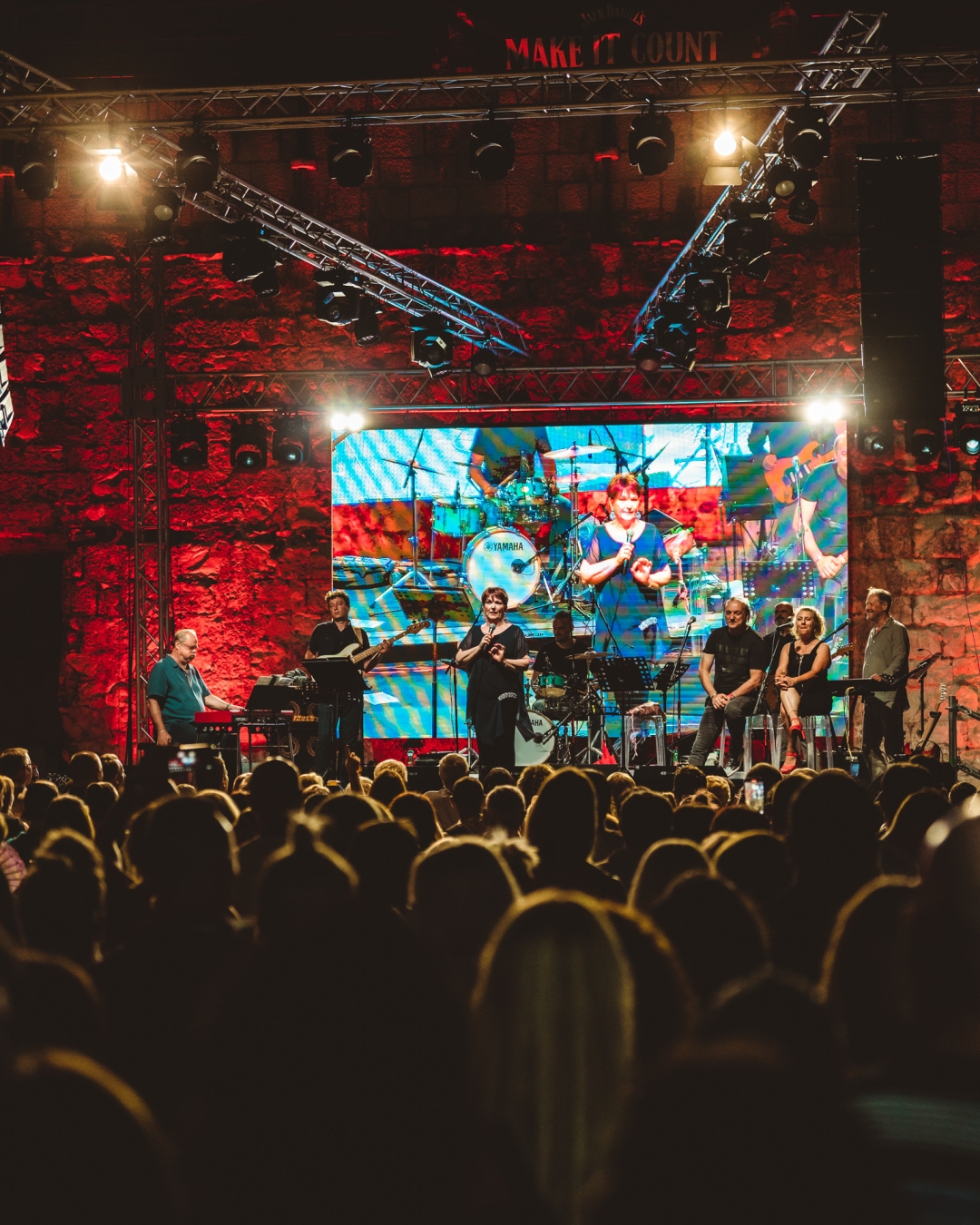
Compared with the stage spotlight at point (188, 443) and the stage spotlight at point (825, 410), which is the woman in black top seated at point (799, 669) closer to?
the stage spotlight at point (825, 410)

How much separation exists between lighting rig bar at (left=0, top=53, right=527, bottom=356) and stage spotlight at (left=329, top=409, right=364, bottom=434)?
1.30 meters

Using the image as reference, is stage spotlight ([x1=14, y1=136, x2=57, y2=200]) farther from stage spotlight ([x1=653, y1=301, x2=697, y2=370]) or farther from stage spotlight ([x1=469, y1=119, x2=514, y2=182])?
stage spotlight ([x1=653, y1=301, x2=697, y2=370])

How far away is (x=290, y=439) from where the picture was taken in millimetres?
12930

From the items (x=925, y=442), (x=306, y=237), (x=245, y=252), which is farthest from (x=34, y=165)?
(x=925, y=442)

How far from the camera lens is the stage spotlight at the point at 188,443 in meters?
12.7

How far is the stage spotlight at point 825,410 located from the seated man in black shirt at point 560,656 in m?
3.44

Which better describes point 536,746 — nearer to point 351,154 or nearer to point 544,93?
point 351,154

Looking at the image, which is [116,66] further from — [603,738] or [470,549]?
[603,738]

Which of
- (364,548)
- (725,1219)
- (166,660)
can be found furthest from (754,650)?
(725,1219)

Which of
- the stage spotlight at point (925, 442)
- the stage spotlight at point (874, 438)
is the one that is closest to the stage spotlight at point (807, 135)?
the stage spotlight at point (874, 438)

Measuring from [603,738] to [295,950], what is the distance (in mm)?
11268

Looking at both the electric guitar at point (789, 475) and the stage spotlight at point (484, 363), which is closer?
the stage spotlight at point (484, 363)

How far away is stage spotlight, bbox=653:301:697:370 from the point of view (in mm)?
12008

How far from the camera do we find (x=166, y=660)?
10.3 metres
